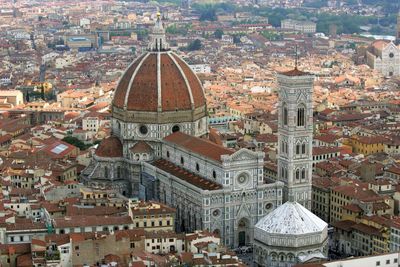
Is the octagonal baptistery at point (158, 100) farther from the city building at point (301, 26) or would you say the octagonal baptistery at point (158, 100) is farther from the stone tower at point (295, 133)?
the city building at point (301, 26)

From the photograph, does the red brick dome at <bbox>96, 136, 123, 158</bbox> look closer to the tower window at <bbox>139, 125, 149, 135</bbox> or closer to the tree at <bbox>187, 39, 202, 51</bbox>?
the tower window at <bbox>139, 125, 149, 135</bbox>

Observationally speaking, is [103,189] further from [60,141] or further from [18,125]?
[18,125]

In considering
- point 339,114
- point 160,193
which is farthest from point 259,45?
point 160,193

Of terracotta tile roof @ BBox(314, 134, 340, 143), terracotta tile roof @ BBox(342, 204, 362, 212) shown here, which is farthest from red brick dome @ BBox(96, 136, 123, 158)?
terracotta tile roof @ BBox(314, 134, 340, 143)

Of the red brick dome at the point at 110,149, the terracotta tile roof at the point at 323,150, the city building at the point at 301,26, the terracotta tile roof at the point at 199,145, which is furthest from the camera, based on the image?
the city building at the point at 301,26

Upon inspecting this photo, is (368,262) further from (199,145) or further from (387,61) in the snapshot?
(387,61)

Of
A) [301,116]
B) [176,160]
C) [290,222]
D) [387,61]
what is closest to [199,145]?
[176,160]

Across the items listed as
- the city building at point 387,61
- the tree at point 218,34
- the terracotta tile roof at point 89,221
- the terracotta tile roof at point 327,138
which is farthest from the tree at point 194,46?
the terracotta tile roof at point 89,221
